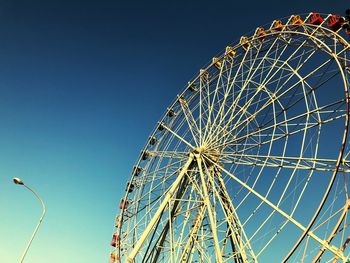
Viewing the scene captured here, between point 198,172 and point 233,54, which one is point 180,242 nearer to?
point 198,172

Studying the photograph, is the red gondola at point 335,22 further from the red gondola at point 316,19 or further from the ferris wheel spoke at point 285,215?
the ferris wheel spoke at point 285,215

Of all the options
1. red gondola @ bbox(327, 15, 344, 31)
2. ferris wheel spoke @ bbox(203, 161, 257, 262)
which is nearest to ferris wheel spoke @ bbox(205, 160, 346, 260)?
ferris wheel spoke @ bbox(203, 161, 257, 262)

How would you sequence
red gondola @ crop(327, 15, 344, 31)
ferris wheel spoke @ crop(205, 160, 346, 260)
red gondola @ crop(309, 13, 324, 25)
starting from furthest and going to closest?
red gondola @ crop(309, 13, 324, 25) < red gondola @ crop(327, 15, 344, 31) < ferris wheel spoke @ crop(205, 160, 346, 260)

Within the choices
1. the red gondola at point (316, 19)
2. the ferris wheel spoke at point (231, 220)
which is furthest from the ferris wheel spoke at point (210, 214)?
the red gondola at point (316, 19)

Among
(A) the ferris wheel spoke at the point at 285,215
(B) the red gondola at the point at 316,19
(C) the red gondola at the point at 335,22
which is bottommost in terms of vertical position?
(A) the ferris wheel spoke at the point at 285,215

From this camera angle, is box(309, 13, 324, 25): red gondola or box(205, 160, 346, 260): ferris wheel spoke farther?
box(309, 13, 324, 25): red gondola

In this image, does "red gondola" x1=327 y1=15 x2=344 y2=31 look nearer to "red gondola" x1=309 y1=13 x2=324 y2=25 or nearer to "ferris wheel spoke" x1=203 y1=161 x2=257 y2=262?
"red gondola" x1=309 y1=13 x2=324 y2=25

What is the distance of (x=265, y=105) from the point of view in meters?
15.7

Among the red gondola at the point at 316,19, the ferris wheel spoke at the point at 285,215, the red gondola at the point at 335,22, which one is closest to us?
the ferris wheel spoke at the point at 285,215

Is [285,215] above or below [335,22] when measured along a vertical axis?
below

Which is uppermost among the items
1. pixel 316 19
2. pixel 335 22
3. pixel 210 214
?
pixel 316 19

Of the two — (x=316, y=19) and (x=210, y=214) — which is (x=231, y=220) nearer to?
(x=210, y=214)

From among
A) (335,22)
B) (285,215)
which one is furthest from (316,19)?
(285,215)

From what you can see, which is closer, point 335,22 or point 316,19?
point 335,22
